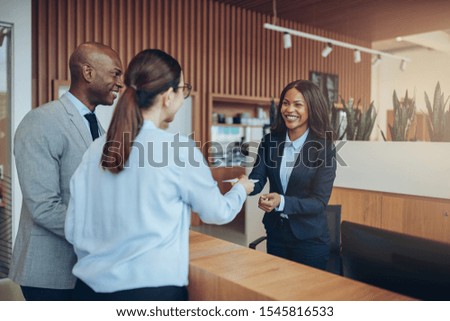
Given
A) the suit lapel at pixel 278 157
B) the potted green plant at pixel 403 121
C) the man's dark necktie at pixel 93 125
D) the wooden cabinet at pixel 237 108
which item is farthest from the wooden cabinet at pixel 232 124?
the man's dark necktie at pixel 93 125

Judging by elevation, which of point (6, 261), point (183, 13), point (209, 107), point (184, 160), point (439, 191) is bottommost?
point (6, 261)

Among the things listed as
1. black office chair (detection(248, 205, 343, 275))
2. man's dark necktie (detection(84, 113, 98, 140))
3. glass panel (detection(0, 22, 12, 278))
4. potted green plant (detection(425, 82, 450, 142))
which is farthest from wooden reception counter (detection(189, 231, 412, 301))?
glass panel (detection(0, 22, 12, 278))

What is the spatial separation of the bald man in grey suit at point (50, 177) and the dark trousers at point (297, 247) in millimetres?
937

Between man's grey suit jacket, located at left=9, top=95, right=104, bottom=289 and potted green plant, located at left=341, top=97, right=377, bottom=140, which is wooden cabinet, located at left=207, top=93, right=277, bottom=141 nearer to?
potted green plant, located at left=341, top=97, right=377, bottom=140

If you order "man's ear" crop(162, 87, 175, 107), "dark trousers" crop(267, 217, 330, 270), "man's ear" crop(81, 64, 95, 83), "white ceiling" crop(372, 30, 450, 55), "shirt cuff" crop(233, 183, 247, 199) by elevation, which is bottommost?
"dark trousers" crop(267, 217, 330, 270)

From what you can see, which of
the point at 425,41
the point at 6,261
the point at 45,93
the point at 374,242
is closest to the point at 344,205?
the point at 374,242

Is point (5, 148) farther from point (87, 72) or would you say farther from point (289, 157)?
point (289, 157)

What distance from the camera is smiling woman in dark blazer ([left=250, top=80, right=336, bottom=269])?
1.90 metres

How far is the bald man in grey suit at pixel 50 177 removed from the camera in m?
1.35

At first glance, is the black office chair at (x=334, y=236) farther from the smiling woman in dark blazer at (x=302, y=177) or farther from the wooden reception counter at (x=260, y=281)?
the wooden reception counter at (x=260, y=281)

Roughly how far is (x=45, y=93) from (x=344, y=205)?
3317 millimetres

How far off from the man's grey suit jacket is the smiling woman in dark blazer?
34.2 inches

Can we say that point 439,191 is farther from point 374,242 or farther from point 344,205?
point 374,242

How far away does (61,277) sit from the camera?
4.80ft
